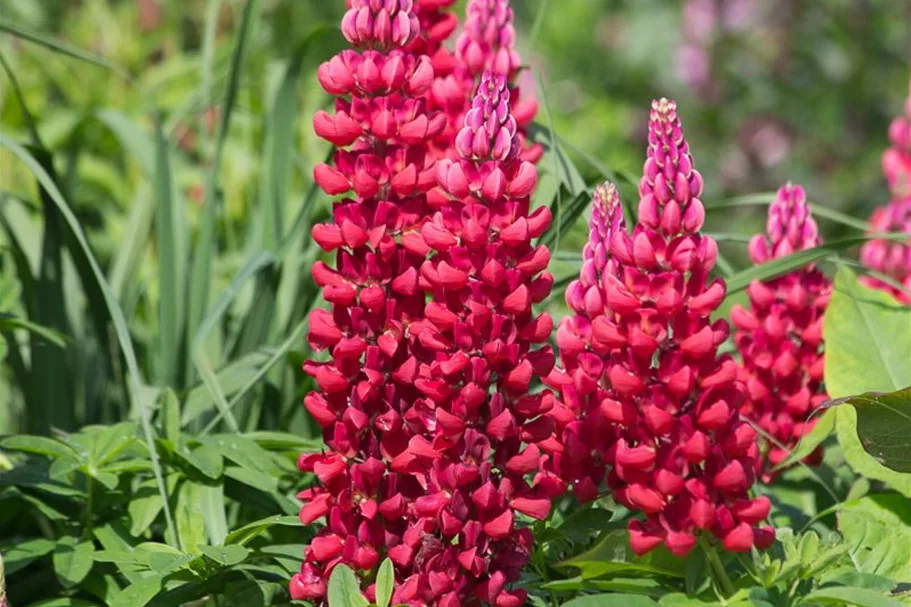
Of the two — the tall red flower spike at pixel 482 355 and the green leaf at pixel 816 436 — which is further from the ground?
the tall red flower spike at pixel 482 355

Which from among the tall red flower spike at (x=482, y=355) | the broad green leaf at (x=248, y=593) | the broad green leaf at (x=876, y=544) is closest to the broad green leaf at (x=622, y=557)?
the tall red flower spike at (x=482, y=355)

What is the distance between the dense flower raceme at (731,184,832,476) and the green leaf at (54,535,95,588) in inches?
33.8

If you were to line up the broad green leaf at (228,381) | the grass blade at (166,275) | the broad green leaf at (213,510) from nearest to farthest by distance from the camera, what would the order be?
1. the broad green leaf at (213,510)
2. the broad green leaf at (228,381)
3. the grass blade at (166,275)

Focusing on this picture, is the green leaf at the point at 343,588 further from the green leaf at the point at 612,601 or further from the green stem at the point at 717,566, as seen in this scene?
the green stem at the point at 717,566

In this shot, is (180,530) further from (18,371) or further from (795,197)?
(795,197)

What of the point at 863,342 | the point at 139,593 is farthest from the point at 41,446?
the point at 863,342

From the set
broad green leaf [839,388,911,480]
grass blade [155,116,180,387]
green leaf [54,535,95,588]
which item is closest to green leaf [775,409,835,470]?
broad green leaf [839,388,911,480]

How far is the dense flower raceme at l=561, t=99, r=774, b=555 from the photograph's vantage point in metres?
1.29

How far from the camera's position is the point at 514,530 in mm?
1306

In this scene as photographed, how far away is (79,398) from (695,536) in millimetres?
1231

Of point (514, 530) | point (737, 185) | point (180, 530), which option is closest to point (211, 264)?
point (180, 530)

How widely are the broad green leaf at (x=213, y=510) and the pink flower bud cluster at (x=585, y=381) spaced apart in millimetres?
444

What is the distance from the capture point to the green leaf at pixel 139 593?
1.33 m

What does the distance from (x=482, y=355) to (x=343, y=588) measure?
0.27 metres
